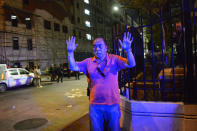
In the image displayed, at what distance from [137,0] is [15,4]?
17744 millimetres

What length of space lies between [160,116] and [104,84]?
1563mm

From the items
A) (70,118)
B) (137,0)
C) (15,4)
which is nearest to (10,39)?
(15,4)

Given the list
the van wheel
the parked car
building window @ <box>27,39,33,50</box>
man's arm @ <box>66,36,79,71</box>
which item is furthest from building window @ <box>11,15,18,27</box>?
man's arm @ <box>66,36,79,71</box>

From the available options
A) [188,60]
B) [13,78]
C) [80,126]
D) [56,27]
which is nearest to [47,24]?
[56,27]

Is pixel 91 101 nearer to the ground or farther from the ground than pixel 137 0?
nearer to the ground

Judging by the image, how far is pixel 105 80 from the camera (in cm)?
262

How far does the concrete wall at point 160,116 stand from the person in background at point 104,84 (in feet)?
3.38

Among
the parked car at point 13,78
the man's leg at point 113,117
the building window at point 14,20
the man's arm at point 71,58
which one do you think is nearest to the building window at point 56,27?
the building window at point 14,20

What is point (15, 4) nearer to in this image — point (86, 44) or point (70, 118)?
point (86, 44)

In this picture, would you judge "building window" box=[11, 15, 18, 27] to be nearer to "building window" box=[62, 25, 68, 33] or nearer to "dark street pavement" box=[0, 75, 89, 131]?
"building window" box=[62, 25, 68, 33]

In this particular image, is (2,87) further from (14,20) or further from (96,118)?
Answer: (14,20)

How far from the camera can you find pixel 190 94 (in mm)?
3137

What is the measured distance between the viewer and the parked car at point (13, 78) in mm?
12781

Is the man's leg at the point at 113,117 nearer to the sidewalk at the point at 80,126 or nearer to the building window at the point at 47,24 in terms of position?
the sidewalk at the point at 80,126
